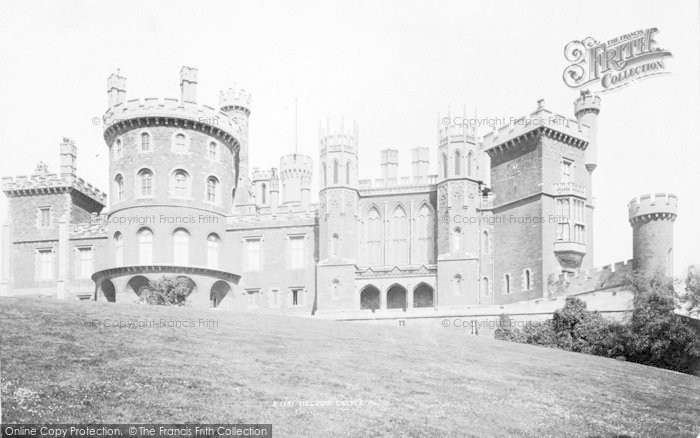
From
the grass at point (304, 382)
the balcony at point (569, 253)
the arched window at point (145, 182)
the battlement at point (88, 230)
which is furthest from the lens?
the battlement at point (88, 230)

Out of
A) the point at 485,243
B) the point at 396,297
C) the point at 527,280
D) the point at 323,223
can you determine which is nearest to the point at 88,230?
the point at 323,223

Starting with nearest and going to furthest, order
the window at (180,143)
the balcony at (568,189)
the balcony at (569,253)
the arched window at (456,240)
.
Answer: the balcony at (569,253)
the balcony at (568,189)
the arched window at (456,240)
the window at (180,143)

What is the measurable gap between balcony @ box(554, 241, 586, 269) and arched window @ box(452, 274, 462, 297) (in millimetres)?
6167

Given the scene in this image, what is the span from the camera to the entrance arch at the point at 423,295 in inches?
2276

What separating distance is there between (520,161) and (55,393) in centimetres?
4045

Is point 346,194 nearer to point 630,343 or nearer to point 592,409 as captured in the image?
point 630,343

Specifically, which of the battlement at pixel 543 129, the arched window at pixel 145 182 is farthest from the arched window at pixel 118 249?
the battlement at pixel 543 129

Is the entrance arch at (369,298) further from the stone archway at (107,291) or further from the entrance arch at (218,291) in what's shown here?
the stone archway at (107,291)

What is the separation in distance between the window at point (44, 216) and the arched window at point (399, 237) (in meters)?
23.8

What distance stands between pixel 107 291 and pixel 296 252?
493 inches

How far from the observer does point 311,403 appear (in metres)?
24.2

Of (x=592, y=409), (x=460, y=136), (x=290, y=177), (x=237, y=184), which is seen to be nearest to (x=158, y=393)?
(x=592, y=409)

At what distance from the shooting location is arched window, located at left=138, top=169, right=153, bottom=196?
2251 inches

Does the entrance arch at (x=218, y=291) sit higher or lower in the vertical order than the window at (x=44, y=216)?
lower
